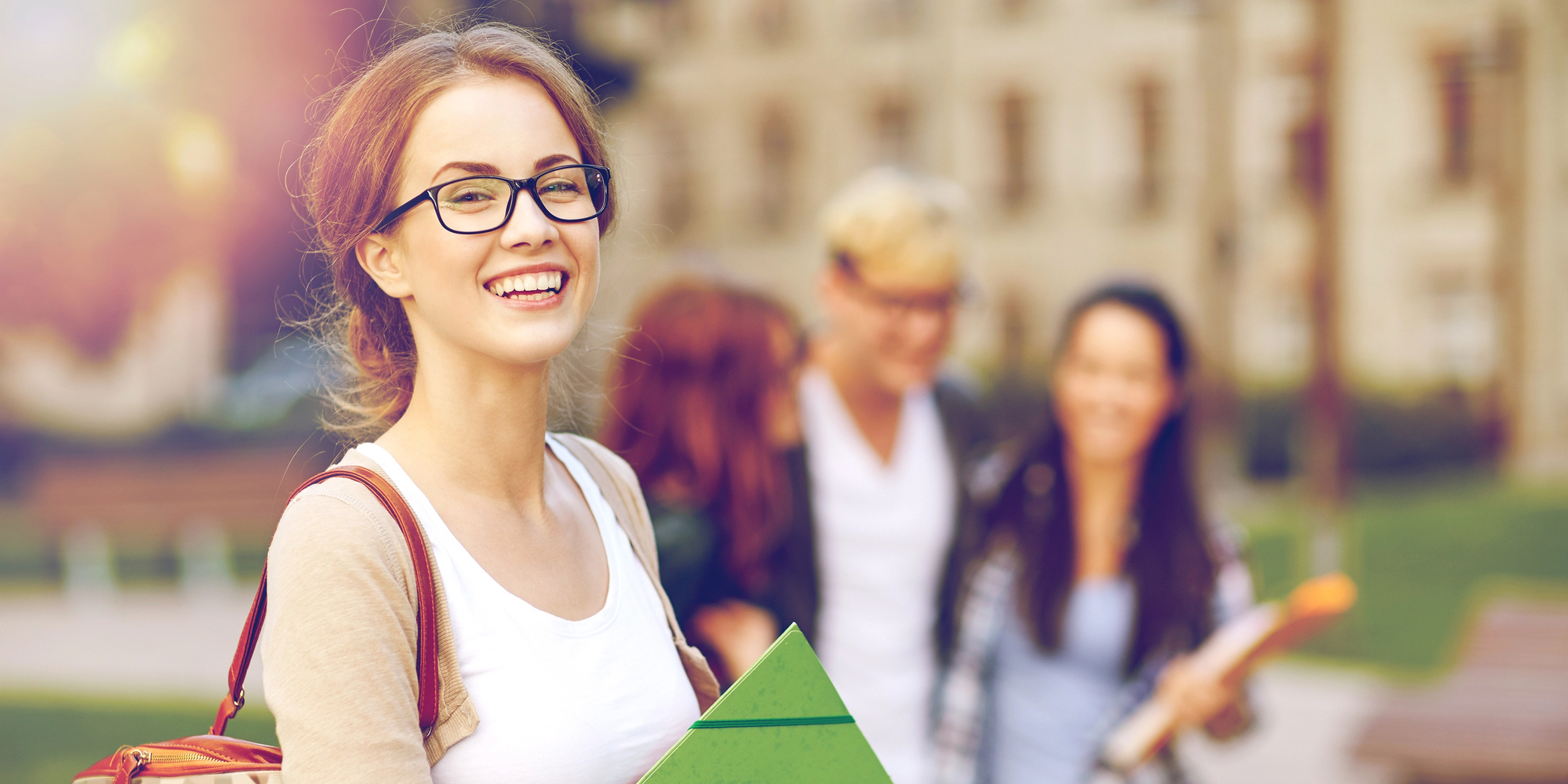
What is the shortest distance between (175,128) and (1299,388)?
54.7 feet

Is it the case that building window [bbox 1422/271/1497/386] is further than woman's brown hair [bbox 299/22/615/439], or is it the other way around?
building window [bbox 1422/271/1497/386]

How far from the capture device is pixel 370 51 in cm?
144

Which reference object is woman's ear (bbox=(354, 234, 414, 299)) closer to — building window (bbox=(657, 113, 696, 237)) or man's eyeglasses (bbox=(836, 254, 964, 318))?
man's eyeglasses (bbox=(836, 254, 964, 318))

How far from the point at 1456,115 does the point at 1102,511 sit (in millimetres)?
22618

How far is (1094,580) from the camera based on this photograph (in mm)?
3094

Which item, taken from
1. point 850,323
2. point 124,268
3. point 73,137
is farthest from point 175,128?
point 850,323

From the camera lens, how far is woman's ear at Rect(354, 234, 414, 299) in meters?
1.28

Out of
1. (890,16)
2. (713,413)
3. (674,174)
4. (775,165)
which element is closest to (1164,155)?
(890,16)

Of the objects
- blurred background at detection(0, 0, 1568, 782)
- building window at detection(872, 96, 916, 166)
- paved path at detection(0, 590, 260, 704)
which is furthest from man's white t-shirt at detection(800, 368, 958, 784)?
building window at detection(872, 96, 916, 166)

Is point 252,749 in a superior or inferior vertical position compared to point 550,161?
inferior

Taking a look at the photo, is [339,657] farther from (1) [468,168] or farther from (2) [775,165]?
(2) [775,165]

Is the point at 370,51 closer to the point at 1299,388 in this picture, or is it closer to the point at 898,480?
the point at 898,480

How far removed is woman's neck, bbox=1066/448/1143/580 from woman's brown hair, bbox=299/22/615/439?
6.44 feet

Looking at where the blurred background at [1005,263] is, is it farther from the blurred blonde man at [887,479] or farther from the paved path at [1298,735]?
the blurred blonde man at [887,479]
